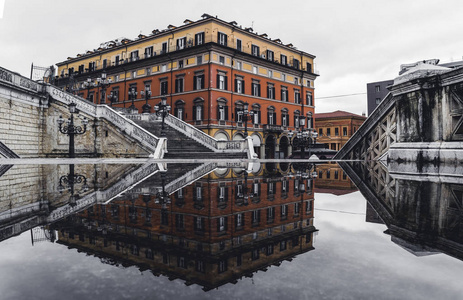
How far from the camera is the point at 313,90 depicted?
47.8 m

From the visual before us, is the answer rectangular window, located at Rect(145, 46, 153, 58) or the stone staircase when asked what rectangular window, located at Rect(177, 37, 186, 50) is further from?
the stone staircase

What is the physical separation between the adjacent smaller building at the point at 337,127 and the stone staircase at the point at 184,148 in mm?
40662

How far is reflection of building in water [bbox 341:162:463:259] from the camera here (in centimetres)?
205

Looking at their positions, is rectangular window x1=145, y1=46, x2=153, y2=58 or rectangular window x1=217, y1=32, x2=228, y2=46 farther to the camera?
rectangular window x1=145, y1=46, x2=153, y2=58

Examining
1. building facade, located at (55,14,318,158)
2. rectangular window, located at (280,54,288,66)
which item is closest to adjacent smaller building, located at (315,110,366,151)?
building facade, located at (55,14,318,158)

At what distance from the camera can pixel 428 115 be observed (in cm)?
818

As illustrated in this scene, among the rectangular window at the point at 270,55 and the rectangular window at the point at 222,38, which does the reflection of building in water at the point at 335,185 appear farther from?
the rectangular window at the point at 270,55

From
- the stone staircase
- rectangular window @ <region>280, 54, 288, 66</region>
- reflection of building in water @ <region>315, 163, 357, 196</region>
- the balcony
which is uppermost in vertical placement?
rectangular window @ <region>280, 54, 288, 66</region>

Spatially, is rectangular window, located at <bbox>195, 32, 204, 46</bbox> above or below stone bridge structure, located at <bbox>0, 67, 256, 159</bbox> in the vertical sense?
above

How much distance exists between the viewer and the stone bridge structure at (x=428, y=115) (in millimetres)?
7520

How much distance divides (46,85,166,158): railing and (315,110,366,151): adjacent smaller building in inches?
1793

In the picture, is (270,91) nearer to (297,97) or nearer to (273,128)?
(273,128)

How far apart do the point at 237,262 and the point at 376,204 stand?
110 inches

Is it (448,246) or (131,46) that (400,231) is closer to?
(448,246)
